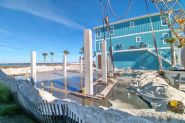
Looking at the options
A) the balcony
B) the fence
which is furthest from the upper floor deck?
the fence

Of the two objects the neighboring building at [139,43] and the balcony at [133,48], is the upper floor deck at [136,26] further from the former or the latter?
the balcony at [133,48]

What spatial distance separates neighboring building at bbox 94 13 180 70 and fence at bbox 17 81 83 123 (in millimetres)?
21764

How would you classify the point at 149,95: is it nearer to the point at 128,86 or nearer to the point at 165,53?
the point at 128,86

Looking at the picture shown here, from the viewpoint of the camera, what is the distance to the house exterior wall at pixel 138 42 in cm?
2781

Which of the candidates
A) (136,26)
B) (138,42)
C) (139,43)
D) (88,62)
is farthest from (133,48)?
(88,62)

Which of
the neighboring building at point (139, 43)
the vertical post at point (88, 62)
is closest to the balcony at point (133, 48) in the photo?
the neighboring building at point (139, 43)

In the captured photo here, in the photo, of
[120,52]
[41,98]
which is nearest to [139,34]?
[120,52]

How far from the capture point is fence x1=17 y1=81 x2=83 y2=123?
7.62 metres

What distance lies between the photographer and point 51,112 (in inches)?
336

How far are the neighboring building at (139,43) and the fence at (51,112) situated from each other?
21764mm

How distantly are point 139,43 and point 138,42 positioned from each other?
0.30 meters

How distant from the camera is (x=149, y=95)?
12492 millimetres

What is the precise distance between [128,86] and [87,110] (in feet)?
34.5

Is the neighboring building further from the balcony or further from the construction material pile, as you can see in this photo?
the construction material pile
